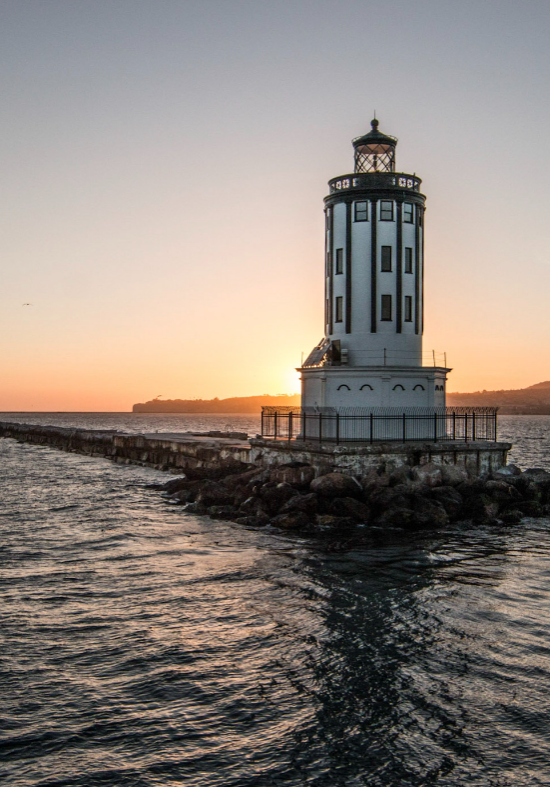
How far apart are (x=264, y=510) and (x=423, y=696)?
1419 centimetres

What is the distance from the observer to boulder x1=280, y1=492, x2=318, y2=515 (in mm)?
22797

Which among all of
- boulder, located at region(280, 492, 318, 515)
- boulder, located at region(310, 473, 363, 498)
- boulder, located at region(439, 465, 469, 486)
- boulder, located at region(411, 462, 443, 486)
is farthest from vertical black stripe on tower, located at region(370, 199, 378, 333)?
boulder, located at region(280, 492, 318, 515)

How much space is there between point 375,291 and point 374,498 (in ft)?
36.8

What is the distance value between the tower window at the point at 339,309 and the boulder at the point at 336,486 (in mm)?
9892

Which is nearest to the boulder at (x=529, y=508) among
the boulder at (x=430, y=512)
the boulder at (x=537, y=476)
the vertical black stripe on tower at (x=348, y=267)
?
the boulder at (x=537, y=476)

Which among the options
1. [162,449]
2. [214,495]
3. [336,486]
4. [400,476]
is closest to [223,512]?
[214,495]

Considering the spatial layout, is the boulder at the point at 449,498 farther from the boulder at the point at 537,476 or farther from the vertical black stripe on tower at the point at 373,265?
the vertical black stripe on tower at the point at 373,265

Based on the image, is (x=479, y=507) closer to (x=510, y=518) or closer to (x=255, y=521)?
(x=510, y=518)

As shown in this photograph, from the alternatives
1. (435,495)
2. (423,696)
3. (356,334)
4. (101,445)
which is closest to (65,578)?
(423,696)

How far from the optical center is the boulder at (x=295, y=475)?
25.1 m

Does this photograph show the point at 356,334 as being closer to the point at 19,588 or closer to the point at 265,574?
the point at 265,574

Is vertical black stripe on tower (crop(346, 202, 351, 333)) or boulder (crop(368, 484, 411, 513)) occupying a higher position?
vertical black stripe on tower (crop(346, 202, 351, 333))

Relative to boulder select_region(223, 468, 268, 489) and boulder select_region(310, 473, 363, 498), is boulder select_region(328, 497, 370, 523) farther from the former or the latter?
boulder select_region(223, 468, 268, 489)

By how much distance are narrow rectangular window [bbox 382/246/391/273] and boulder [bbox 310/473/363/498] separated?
11178 millimetres
